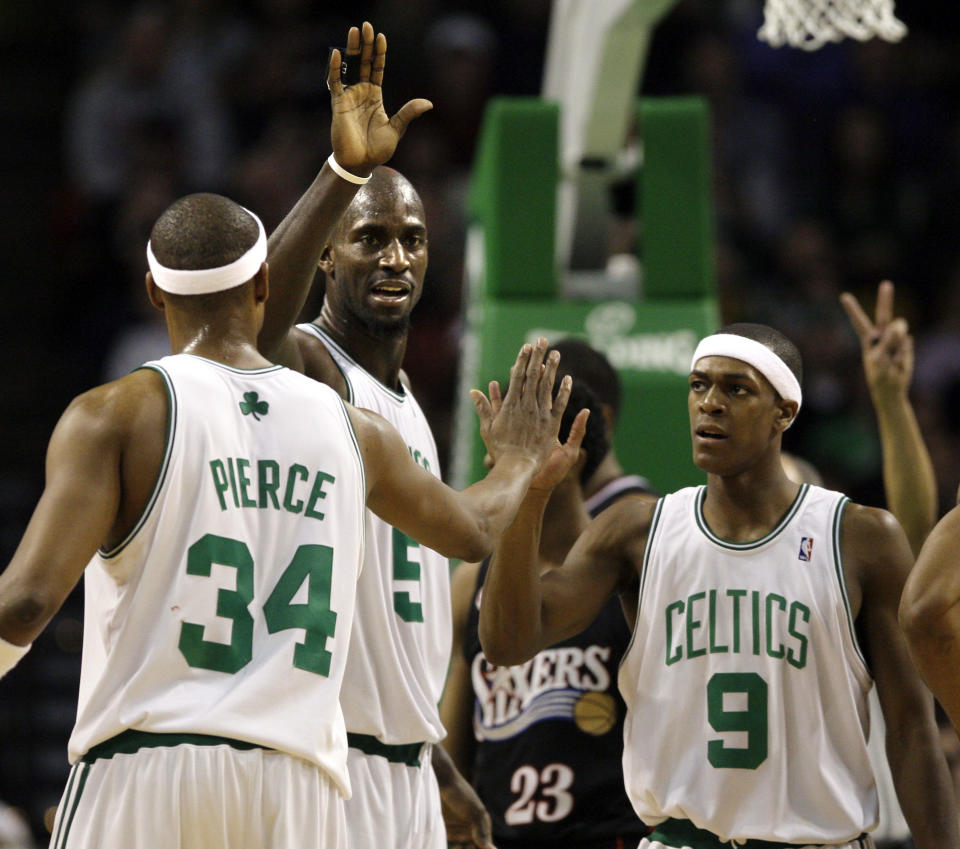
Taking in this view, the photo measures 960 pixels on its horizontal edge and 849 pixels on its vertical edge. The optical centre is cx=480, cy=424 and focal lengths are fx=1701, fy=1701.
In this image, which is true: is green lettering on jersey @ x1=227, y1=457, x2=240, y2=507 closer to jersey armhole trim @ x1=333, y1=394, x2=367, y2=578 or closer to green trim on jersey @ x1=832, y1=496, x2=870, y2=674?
jersey armhole trim @ x1=333, y1=394, x2=367, y2=578

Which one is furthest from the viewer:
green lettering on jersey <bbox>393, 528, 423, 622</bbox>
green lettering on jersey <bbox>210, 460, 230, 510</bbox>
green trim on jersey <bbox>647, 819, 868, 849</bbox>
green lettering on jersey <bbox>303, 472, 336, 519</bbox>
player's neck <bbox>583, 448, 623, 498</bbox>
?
player's neck <bbox>583, 448, 623, 498</bbox>

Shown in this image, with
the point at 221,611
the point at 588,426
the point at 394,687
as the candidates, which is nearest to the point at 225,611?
the point at 221,611

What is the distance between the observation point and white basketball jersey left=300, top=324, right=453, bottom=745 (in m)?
4.74

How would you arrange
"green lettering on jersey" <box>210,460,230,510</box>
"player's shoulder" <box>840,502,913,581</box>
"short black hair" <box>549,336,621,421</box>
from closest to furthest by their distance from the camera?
1. "green lettering on jersey" <box>210,460,230,510</box>
2. "player's shoulder" <box>840,502,913,581</box>
3. "short black hair" <box>549,336,621,421</box>

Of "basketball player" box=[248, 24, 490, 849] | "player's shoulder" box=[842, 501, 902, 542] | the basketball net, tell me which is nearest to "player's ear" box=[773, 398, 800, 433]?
"player's shoulder" box=[842, 501, 902, 542]

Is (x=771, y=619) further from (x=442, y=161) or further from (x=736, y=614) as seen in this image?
(x=442, y=161)

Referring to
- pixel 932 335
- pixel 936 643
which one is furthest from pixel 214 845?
pixel 932 335

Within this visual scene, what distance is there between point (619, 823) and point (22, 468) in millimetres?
7565

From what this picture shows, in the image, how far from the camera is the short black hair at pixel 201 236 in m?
4.03

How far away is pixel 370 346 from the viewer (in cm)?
522

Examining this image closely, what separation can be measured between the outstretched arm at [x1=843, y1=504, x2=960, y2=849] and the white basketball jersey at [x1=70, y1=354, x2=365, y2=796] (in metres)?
1.43

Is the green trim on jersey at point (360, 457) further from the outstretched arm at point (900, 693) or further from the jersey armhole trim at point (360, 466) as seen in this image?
the outstretched arm at point (900, 693)

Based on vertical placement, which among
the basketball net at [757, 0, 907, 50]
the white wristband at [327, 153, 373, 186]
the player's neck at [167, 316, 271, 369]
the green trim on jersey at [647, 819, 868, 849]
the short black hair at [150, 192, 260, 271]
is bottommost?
the green trim on jersey at [647, 819, 868, 849]

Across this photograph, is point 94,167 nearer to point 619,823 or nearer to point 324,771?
point 619,823
